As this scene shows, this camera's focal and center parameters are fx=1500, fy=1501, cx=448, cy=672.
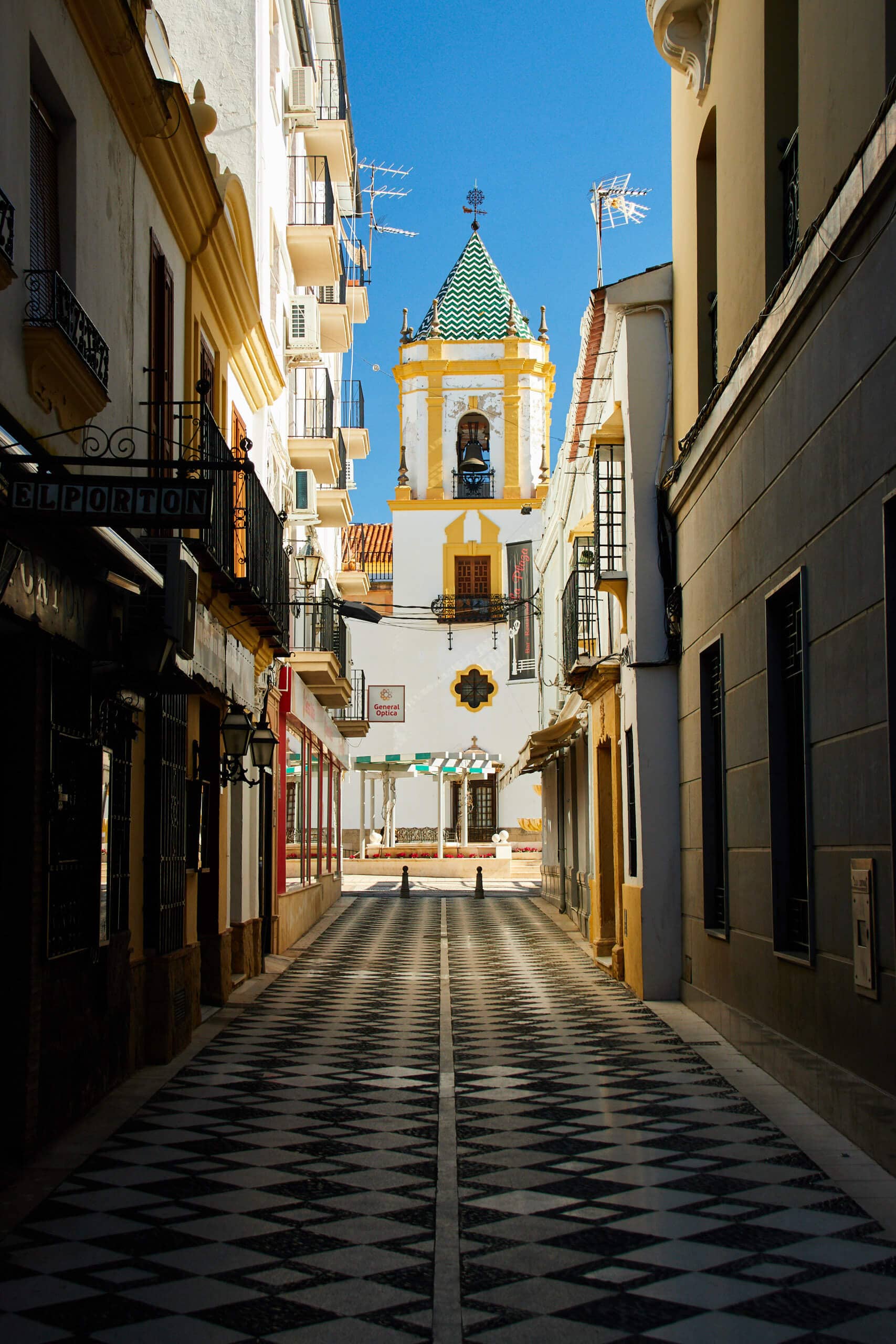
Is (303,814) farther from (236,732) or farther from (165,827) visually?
(165,827)

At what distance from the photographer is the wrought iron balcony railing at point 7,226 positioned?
636 centimetres

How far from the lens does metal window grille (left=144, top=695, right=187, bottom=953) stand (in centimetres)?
1079

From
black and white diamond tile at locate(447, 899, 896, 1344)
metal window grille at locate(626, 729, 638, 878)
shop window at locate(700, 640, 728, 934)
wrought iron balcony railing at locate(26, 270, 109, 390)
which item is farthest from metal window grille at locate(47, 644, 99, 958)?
metal window grille at locate(626, 729, 638, 878)

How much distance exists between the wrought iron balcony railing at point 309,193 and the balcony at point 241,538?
28.4 feet

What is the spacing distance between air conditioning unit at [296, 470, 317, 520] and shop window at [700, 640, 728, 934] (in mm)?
12594

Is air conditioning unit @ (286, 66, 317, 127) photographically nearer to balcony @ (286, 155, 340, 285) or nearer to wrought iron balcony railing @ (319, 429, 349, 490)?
balcony @ (286, 155, 340, 285)

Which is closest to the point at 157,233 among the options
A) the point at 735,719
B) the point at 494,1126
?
the point at 735,719

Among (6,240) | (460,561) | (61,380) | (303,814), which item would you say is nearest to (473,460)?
(460,561)

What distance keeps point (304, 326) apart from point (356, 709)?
15.3 meters

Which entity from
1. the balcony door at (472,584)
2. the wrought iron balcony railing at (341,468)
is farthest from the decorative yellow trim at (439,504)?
the wrought iron balcony railing at (341,468)

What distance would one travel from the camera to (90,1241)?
5.94 metres

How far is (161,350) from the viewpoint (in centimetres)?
1156

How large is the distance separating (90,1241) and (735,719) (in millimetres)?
6365

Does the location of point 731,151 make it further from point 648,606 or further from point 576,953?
point 576,953
